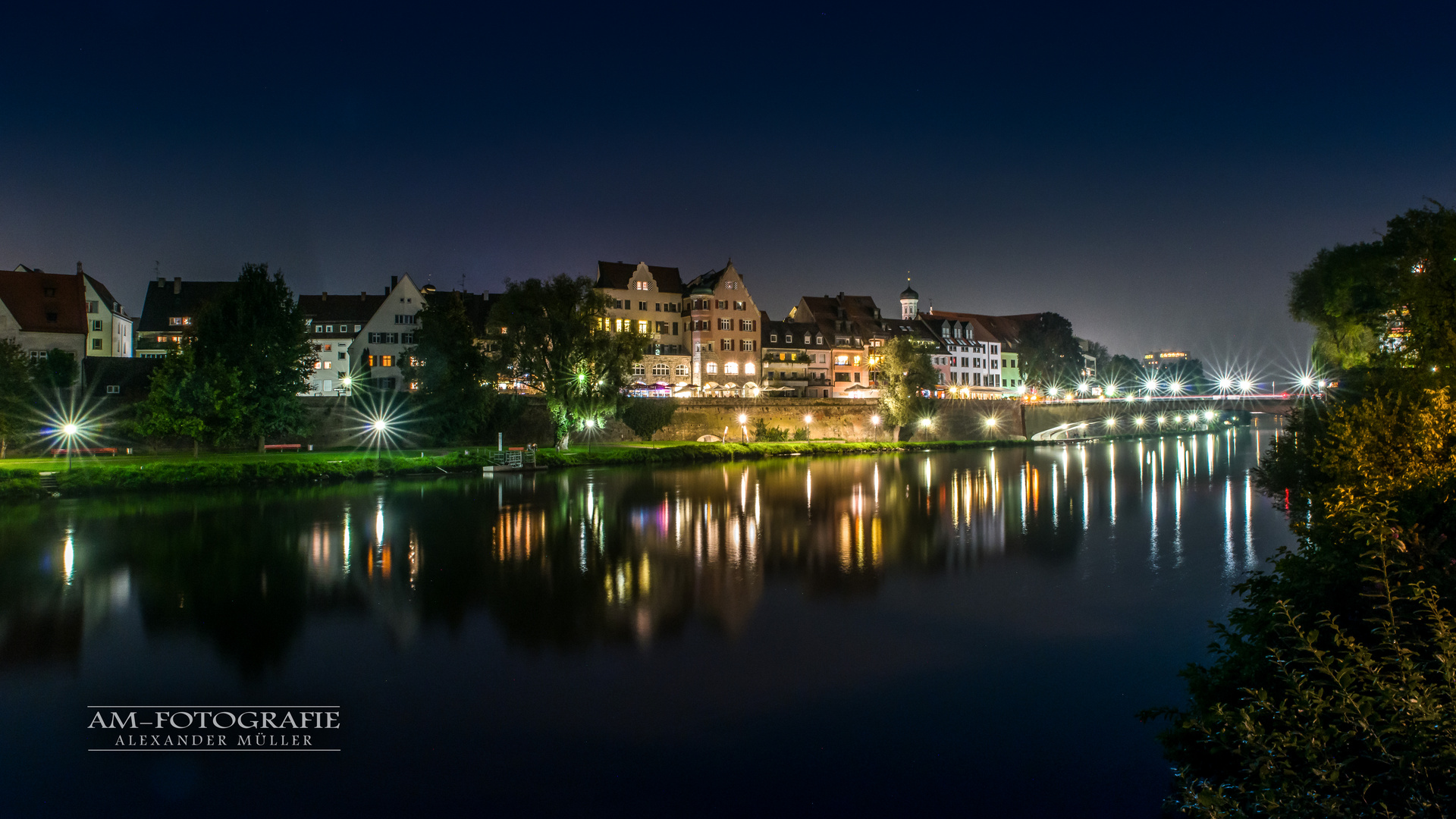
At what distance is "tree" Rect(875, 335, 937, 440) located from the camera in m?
65.8

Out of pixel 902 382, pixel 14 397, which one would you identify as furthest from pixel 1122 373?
pixel 14 397

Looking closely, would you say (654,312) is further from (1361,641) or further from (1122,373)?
(1122,373)

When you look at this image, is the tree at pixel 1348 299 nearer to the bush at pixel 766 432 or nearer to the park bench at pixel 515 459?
the bush at pixel 766 432

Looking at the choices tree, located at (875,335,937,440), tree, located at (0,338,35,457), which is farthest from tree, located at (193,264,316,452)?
tree, located at (875,335,937,440)

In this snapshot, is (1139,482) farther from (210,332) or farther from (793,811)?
(210,332)

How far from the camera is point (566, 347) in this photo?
4859 cm

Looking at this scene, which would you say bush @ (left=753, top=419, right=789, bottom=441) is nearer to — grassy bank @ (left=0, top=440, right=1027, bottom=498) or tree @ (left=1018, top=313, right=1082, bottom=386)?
grassy bank @ (left=0, top=440, right=1027, bottom=498)

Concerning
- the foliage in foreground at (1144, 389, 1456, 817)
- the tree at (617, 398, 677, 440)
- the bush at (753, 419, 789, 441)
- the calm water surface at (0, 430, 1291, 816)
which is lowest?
the calm water surface at (0, 430, 1291, 816)

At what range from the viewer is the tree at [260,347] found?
4106 cm

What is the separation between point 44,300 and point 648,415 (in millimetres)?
35888

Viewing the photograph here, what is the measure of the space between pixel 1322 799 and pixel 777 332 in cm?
7289

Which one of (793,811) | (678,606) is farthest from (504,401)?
(793,811)

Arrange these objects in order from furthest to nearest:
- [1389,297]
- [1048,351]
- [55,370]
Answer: [1048,351]
[55,370]
[1389,297]

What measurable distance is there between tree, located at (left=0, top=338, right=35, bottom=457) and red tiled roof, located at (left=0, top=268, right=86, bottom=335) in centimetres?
1310
